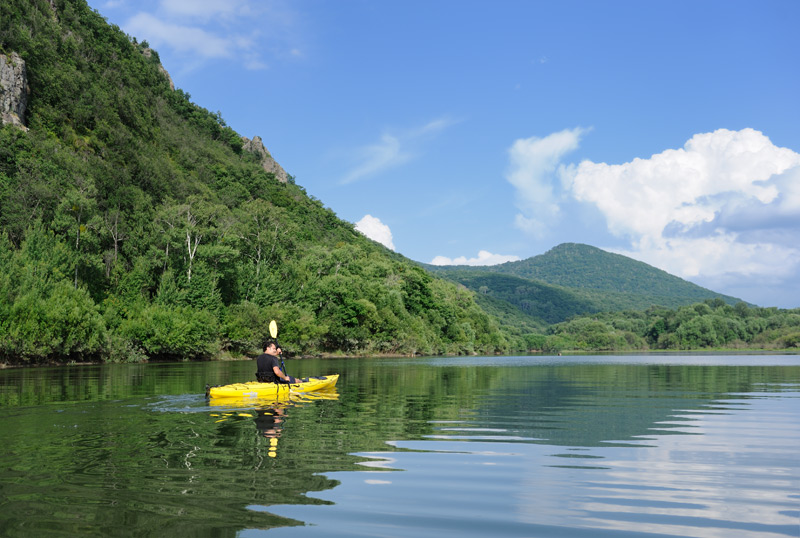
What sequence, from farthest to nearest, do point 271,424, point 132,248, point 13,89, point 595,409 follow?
point 13,89, point 132,248, point 595,409, point 271,424

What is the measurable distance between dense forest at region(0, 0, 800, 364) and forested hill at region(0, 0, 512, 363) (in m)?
0.22

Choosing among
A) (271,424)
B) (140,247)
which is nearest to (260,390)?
(271,424)

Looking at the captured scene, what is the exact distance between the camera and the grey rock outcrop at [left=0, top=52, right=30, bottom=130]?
3044 inches

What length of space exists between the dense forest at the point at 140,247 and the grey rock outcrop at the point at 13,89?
1998 mm

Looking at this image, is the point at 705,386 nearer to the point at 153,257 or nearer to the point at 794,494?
the point at 794,494

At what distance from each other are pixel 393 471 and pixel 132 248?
75152 millimetres

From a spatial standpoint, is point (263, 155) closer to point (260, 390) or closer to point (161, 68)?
point (161, 68)

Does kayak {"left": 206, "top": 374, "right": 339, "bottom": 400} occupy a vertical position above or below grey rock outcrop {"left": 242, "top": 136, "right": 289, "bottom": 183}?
below

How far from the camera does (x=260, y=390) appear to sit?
800 inches

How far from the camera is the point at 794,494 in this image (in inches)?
329

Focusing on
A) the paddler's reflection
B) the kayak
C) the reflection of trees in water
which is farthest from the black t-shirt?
the reflection of trees in water

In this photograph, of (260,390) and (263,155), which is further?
(263,155)

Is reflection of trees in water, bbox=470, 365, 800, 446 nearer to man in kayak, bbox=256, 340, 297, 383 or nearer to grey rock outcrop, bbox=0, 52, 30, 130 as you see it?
man in kayak, bbox=256, 340, 297, 383

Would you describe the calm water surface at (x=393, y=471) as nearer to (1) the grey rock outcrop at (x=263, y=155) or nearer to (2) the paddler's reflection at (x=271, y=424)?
(2) the paddler's reflection at (x=271, y=424)
